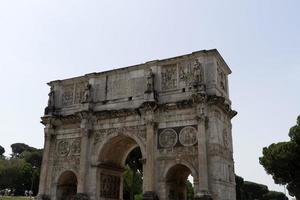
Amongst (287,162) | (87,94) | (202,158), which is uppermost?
(87,94)

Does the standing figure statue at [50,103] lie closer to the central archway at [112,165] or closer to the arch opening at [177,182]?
the central archway at [112,165]

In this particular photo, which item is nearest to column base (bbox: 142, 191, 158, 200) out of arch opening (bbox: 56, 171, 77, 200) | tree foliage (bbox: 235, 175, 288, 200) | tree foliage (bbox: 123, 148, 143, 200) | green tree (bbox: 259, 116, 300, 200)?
arch opening (bbox: 56, 171, 77, 200)

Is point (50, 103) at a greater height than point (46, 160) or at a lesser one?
greater

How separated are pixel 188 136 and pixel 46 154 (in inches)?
359

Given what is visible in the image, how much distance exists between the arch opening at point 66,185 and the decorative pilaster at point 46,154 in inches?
27.7

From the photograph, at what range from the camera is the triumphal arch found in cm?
1745

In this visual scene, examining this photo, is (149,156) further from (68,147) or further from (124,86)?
(68,147)

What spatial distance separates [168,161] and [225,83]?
597cm

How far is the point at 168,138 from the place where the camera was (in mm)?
18344

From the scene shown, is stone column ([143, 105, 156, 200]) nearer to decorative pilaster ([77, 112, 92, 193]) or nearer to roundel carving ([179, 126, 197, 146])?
roundel carving ([179, 126, 197, 146])

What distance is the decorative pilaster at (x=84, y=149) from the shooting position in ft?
64.0

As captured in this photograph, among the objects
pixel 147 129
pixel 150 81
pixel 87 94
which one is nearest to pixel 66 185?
pixel 87 94

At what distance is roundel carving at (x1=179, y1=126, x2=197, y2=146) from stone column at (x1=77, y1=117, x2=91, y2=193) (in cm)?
564

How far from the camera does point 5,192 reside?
45906mm
